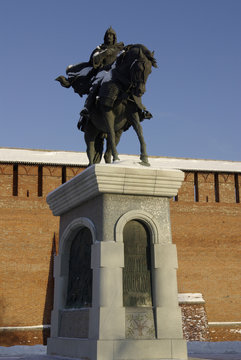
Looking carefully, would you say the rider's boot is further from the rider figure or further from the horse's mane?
the horse's mane

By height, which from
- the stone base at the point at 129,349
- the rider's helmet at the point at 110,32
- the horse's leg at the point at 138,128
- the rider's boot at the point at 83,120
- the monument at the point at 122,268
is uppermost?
the rider's helmet at the point at 110,32

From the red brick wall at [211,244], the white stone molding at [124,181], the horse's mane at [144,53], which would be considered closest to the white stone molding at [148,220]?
the white stone molding at [124,181]

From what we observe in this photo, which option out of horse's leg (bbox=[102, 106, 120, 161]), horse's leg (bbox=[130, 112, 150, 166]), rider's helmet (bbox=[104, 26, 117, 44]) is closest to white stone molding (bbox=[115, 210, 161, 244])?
horse's leg (bbox=[130, 112, 150, 166])

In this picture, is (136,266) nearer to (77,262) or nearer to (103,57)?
(77,262)

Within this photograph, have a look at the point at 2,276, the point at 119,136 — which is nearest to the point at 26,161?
the point at 2,276

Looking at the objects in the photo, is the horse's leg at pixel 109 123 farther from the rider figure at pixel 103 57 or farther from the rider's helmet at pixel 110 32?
the rider's helmet at pixel 110 32

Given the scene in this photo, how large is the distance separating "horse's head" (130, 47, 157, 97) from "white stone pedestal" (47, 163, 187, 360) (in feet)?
2.94

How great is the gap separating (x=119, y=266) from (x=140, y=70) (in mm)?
2012

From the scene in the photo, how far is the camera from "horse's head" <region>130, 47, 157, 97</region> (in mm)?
5090

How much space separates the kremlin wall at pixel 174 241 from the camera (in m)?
14.1

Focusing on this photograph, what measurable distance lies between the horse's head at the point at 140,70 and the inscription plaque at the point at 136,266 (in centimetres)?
143

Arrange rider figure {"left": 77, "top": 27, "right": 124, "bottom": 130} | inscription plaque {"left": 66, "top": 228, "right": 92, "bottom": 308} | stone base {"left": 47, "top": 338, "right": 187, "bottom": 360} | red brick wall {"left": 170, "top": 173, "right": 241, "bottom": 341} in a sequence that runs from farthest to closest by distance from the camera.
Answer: red brick wall {"left": 170, "top": 173, "right": 241, "bottom": 341}
rider figure {"left": 77, "top": 27, "right": 124, "bottom": 130}
inscription plaque {"left": 66, "top": 228, "right": 92, "bottom": 308}
stone base {"left": 47, "top": 338, "right": 187, "bottom": 360}

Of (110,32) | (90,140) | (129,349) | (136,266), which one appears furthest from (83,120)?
(129,349)

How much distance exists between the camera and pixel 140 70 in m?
5.07
